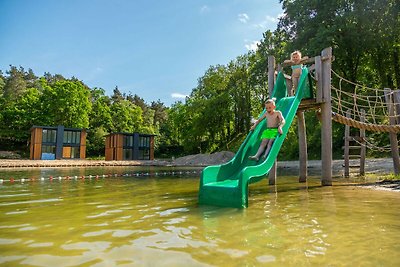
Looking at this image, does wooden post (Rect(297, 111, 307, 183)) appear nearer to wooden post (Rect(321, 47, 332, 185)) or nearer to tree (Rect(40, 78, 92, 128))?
wooden post (Rect(321, 47, 332, 185))

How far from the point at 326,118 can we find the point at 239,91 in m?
37.6

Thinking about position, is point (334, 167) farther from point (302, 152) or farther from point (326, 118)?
point (326, 118)

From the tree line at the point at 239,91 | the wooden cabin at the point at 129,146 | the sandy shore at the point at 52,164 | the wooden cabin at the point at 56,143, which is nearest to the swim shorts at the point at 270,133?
the tree line at the point at 239,91

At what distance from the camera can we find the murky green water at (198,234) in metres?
2.63

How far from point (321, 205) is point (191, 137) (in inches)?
1672

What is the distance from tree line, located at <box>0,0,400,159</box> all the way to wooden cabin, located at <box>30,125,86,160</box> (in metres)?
7.19

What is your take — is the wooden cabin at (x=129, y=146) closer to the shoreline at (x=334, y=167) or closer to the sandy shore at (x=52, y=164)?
the sandy shore at (x=52, y=164)

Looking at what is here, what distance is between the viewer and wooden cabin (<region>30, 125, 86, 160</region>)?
40.8m

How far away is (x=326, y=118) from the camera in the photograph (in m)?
8.77

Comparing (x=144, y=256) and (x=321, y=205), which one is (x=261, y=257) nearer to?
(x=144, y=256)

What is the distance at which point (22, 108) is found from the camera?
5153 centimetres

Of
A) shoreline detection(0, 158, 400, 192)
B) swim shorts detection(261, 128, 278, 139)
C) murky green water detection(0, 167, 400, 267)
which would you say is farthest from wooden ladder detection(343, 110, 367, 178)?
murky green water detection(0, 167, 400, 267)

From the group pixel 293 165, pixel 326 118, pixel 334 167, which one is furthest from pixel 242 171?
pixel 293 165

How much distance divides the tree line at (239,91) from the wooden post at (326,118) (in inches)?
492
